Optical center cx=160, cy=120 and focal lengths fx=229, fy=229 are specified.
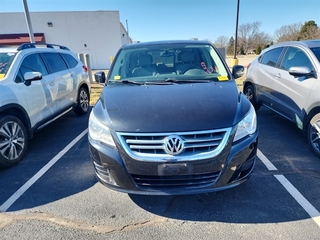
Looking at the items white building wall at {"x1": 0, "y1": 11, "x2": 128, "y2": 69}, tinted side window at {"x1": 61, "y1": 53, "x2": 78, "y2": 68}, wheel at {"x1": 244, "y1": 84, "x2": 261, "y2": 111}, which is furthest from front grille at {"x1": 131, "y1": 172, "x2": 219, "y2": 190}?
white building wall at {"x1": 0, "y1": 11, "x2": 128, "y2": 69}

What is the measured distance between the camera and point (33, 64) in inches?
168

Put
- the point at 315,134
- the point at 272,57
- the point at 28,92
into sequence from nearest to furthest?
the point at 315,134 < the point at 28,92 < the point at 272,57

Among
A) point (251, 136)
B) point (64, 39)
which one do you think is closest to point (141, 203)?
point (251, 136)

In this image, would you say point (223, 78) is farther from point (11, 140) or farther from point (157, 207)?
point (11, 140)

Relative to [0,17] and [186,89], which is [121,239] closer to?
[186,89]

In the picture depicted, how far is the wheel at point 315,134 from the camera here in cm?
346

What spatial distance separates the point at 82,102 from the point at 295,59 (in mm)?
5086

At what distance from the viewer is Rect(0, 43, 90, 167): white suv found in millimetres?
3465

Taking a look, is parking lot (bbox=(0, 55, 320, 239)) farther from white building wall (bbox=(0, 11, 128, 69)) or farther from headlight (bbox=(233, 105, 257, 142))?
white building wall (bbox=(0, 11, 128, 69))

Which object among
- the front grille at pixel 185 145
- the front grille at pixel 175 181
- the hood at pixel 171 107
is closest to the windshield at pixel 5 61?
the hood at pixel 171 107

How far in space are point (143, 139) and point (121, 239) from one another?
3.16 feet

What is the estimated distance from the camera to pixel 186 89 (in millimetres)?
2828

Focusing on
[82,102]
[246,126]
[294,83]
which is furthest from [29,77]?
[294,83]

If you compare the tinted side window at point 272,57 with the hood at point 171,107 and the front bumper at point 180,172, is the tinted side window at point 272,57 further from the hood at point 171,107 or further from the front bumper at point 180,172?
the front bumper at point 180,172
